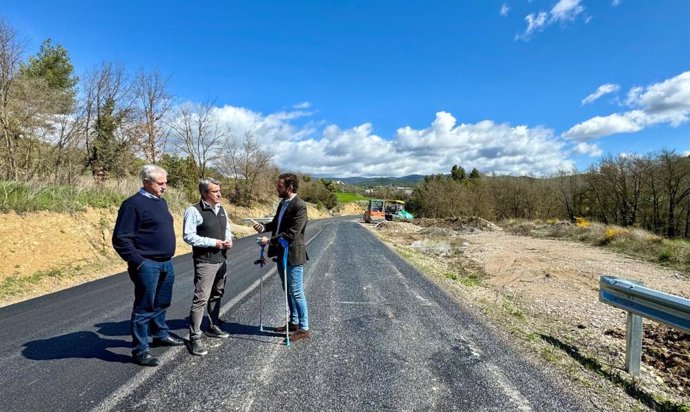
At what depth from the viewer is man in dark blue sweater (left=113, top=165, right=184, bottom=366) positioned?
3.63 m

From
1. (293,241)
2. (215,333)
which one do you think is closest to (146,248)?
(215,333)

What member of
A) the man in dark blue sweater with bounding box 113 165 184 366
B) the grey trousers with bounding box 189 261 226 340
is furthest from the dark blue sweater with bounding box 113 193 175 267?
the grey trousers with bounding box 189 261 226 340

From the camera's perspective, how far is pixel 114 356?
3953 millimetres

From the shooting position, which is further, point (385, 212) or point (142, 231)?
point (385, 212)

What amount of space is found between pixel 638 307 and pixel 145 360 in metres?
5.10

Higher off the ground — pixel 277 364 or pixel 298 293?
pixel 298 293

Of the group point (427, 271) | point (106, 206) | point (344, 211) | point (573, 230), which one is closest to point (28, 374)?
point (427, 271)

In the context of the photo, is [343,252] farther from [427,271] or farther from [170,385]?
[170,385]

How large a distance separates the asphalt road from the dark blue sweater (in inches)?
43.9

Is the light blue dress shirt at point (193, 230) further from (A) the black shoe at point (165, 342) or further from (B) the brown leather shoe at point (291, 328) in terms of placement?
(B) the brown leather shoe at point (291, 328)

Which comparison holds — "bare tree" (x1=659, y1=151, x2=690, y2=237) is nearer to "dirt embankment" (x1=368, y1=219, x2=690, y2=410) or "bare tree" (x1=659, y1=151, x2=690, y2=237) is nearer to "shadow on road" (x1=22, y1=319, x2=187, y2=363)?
"dirt embankment" (x1=368, y1=219, x2=690, y2=410)

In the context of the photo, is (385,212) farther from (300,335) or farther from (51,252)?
(300,335)

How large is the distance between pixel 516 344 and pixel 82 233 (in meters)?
12.0

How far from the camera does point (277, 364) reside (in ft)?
12.3
